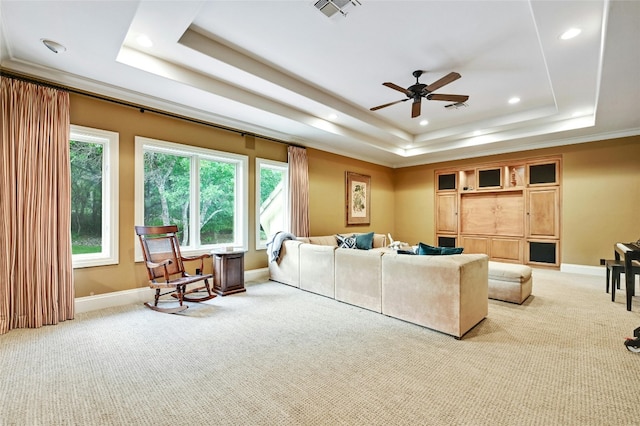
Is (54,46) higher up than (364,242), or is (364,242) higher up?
(54,46)

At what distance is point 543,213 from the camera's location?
623 centimetres

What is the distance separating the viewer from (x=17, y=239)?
3.01 m

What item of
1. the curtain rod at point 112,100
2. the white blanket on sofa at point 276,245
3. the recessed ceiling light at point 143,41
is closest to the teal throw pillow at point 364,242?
the white blanket on sofa at point 276,245

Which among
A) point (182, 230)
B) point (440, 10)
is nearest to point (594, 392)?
point (440, 10)

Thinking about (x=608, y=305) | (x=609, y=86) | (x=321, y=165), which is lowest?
(x=608, y=305)

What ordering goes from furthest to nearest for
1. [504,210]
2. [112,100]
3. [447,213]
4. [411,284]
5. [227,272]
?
[447,213] → [504,210] → [227,272] → [112,100] → [411,284]

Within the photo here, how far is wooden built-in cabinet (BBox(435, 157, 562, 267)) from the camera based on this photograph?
6.17 m

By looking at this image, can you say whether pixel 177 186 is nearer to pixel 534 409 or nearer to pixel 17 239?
pixel 17 239

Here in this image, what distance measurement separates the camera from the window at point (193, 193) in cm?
418

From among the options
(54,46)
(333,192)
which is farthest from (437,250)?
(54,46)

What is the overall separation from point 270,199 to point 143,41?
3.35 m

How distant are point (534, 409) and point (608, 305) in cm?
311

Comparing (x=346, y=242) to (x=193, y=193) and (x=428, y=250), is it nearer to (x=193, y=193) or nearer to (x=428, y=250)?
(x=428, y=250)

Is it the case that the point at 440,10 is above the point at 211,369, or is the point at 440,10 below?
above
